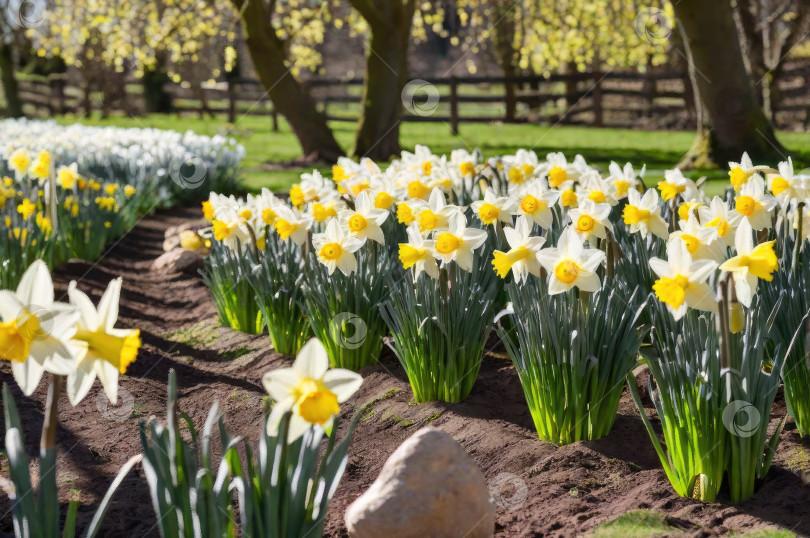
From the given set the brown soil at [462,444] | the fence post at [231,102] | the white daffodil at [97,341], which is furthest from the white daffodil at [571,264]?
the fence post at [231,102]

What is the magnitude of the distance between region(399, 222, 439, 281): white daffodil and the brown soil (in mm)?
500

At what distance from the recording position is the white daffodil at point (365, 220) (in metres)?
3.04

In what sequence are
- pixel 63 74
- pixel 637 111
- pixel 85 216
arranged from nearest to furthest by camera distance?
1. pixel 85 216
2. pixel 637 111
3. pixel 63 74

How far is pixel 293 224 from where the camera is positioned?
3.40 meters

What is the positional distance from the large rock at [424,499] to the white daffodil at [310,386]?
505 millimetres

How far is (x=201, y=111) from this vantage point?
23.1 metres

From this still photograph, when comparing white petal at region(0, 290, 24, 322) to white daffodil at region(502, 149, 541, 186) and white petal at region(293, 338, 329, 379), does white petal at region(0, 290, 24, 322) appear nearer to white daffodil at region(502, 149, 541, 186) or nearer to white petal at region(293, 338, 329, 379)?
white petal at region(293, 338, 329, 379)

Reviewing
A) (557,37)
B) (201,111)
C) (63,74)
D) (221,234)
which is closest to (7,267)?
(221,234)

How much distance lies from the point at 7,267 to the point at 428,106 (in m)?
16.9

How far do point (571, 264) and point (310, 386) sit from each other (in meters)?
0.98

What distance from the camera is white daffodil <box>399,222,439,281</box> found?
2.71 metres

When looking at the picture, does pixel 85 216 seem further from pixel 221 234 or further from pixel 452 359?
pixel 452 359

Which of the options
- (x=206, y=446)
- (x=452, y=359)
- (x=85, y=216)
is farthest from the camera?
(x=85, y=216)

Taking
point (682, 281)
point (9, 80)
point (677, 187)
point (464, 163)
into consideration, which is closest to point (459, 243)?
point (682, 281)
